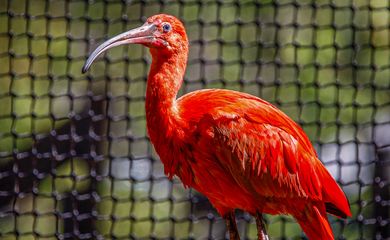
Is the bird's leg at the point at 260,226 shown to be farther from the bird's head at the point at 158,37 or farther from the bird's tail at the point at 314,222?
the bird's head at the point at 158,37

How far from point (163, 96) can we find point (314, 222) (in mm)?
583

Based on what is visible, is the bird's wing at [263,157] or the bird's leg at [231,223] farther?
the bird's leg at [231,223]

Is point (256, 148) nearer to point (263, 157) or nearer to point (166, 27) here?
point (263, 157)

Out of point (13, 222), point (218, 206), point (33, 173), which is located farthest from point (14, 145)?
point (218, 206)

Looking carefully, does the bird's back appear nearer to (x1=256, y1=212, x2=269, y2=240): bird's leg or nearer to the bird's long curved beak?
(x1=256, y1=212, x2=269, y2=240): bird's leg

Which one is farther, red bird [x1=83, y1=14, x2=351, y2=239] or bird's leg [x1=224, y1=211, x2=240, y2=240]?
bird's leg [x1=224, y1=211, x2=240, y2=240]

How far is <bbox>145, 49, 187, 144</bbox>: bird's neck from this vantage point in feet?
10.3

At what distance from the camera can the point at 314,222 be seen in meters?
3.28

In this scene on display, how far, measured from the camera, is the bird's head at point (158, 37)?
10.3ft

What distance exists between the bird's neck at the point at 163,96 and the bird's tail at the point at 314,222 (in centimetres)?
48

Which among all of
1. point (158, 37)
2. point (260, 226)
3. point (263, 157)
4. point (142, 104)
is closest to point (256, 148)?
point (263, 157)

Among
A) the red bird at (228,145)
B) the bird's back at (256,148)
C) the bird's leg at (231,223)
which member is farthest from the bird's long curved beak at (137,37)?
the bird's leg at (231,223)

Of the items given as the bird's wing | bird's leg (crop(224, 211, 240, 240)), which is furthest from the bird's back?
bird's leg (crop(224, 211, 240, 240))

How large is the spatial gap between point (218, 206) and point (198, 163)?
27 cm
